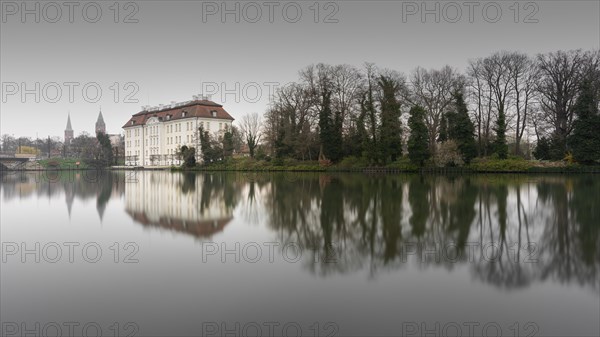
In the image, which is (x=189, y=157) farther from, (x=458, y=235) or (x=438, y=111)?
(x=458, y=235)

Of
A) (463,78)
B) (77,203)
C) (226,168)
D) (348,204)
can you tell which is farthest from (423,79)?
(77,203)

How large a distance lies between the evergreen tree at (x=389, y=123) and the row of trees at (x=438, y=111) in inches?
4.0

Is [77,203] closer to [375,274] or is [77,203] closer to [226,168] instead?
[375,274]

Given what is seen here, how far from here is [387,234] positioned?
8.84 metres

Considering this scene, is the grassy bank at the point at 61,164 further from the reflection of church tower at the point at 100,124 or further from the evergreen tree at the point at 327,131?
the reflection of church tower at the point at 100,124

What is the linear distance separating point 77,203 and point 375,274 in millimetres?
14062

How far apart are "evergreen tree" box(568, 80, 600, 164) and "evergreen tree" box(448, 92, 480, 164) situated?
7.99 metres

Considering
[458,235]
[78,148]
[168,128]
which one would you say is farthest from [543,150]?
[78,148]

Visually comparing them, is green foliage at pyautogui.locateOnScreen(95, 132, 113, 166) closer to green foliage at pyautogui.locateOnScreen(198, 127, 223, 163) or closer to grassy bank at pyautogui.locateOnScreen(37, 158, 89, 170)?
grassy bank at pyautogui.locateOnScreen(37, 158, 89, 170)

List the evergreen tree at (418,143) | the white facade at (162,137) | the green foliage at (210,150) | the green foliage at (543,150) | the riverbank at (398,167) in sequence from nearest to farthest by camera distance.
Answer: the riverbank at (398,167), the evergreen tree at (418,143), the green foliage at (543,150), the green foliage at (210,150), the white facade at (162,137)

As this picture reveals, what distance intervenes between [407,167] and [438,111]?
9462mm

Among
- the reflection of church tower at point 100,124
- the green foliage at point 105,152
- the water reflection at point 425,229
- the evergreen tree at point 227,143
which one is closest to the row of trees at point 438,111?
the evergreen tree at point 227,143

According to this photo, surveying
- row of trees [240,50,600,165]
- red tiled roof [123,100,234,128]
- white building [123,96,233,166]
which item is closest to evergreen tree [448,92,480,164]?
row of trees [240,50,600,165]

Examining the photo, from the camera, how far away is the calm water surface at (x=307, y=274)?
14.6 ft
